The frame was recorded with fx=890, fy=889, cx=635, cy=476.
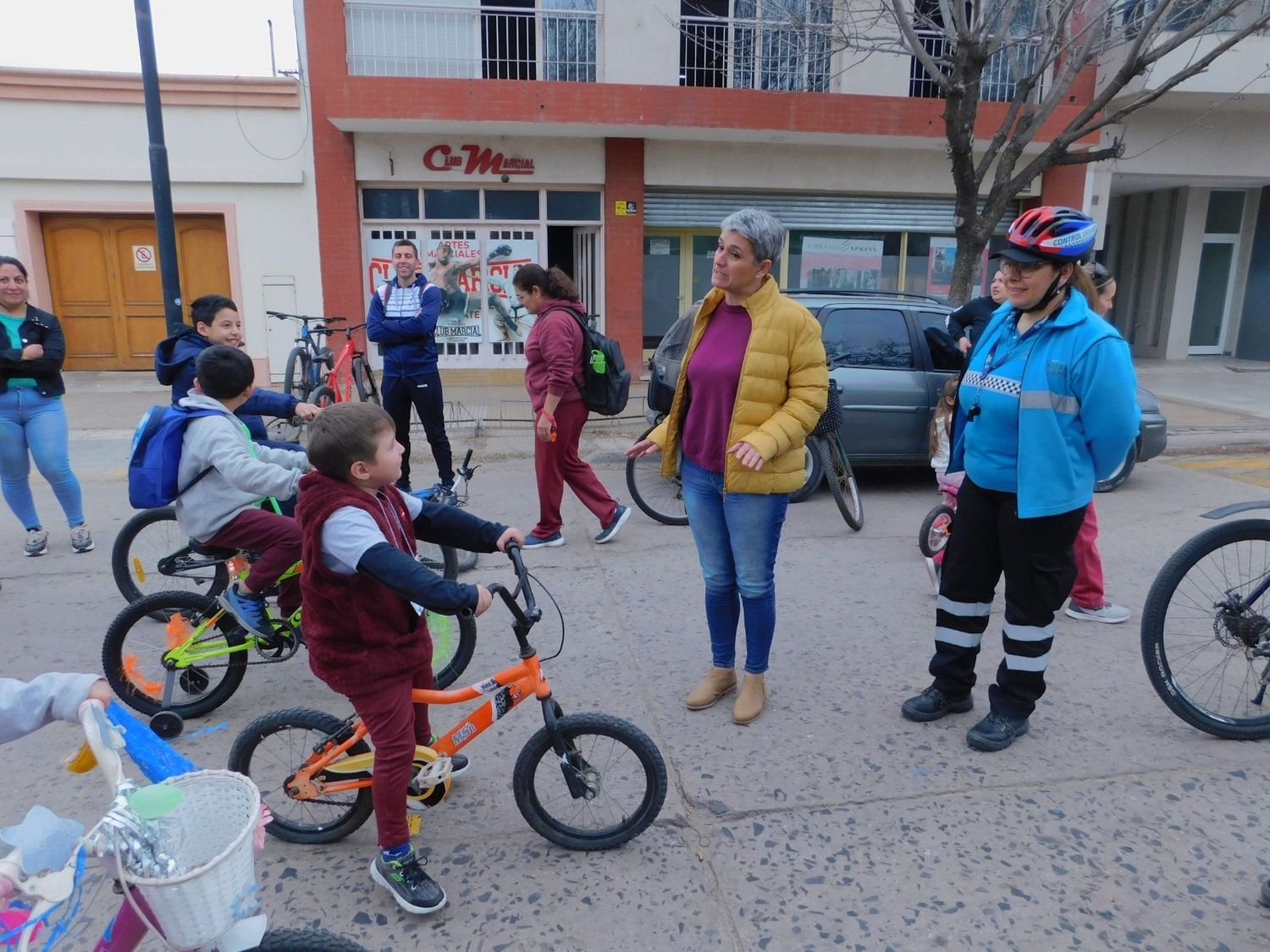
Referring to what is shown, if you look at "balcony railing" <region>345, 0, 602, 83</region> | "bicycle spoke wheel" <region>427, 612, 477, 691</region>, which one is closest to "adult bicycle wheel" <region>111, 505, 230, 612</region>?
"bicycle spoke wheel" <region>427, 612, 477, 691</region>

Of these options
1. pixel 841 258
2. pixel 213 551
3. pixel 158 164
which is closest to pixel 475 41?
pixel 158 164

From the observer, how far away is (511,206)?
1348 cm

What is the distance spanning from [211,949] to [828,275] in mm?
14460

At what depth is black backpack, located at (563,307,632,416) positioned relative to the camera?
580 centimetres

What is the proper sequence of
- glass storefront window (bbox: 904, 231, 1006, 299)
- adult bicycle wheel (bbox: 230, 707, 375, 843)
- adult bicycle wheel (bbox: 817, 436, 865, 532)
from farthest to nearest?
glass storefront window (bbox: 904, 231, 1006, 299)
adult bicycle wheel (bbox: 817, 436, 865, 532)
adult bicycle wheel (bbox: 230, 707, 375, 843)

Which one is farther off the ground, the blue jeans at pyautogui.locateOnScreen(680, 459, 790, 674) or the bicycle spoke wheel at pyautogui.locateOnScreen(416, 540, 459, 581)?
the blue jeans at pyautogui.locateOnScreen(680, 459, 790, 674)

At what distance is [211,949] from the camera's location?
66.5 inches

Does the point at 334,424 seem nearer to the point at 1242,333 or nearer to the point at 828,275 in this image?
the point at 828,275

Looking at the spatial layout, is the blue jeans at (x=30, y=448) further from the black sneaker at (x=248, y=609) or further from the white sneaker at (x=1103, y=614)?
the white sneaker at (x=1103, y=614)

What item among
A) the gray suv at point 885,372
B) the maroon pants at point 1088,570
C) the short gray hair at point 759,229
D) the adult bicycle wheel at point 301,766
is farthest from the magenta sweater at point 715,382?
the gray suv at point 885,372

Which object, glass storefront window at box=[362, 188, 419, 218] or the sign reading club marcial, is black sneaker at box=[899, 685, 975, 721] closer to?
the sign reading club marcial

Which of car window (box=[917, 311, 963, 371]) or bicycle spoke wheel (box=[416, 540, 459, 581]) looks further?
car window (box=[917, 311, 963, 371])

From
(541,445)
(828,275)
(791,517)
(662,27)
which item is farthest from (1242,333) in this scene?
(541,445)

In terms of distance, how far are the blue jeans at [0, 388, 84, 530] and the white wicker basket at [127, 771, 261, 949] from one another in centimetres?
495
